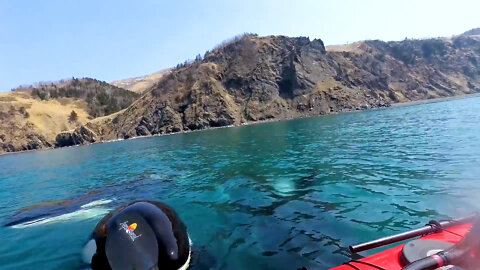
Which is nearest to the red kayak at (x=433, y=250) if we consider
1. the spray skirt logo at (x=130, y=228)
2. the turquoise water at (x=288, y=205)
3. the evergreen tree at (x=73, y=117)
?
the turquoise water at (x=288, y=205)

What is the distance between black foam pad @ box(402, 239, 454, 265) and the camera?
194 inches

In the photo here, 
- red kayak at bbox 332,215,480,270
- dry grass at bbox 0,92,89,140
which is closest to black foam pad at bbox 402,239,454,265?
red kayak at bbox 332,215,480,270

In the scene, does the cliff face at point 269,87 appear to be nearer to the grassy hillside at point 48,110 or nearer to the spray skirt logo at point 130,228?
the grassy hillside at point 48,110

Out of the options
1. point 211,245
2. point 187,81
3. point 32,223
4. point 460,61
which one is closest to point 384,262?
point 211,245

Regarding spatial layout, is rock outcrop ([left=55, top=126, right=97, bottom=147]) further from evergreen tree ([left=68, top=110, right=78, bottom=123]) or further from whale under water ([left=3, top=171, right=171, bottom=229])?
whale under water ([left=3, top=171, right=171, bottom=229])

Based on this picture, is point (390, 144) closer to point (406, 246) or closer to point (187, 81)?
point (406, 246)

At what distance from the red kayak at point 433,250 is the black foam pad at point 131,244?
3.25m

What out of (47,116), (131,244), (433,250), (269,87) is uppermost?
(269,87)

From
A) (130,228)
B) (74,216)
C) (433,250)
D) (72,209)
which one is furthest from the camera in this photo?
(72,209)

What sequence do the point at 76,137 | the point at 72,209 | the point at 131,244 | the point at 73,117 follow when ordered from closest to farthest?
the point at 131,244 < the point at 72,209 < the point at 76,137 < the point at 73,117

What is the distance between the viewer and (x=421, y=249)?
A: 5.10 m

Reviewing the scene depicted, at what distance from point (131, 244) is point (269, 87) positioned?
124923 millimetres

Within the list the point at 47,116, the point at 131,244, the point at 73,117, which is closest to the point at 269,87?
the point at 73,117

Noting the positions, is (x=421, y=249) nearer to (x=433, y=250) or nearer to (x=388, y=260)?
(x=433, y=250)
